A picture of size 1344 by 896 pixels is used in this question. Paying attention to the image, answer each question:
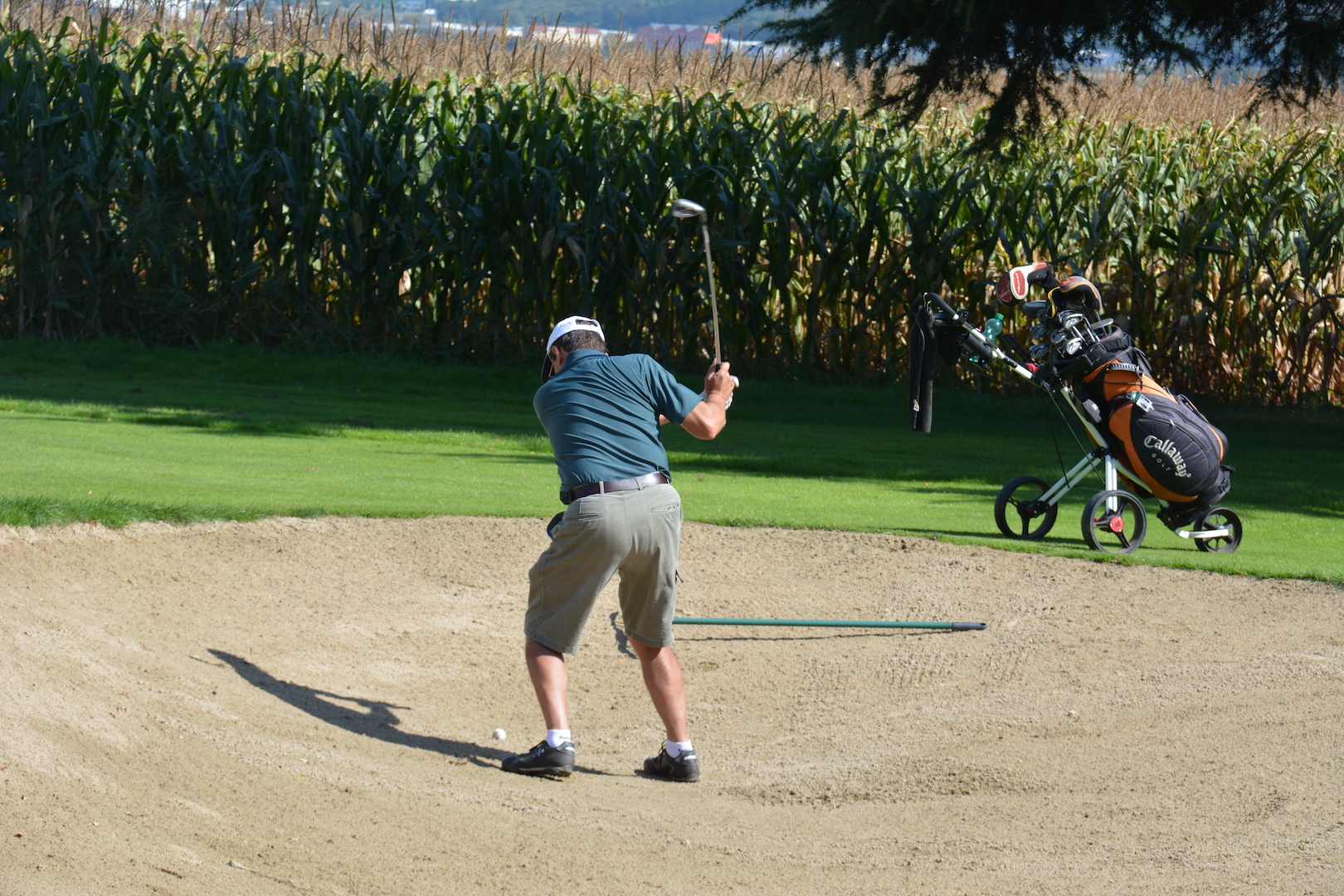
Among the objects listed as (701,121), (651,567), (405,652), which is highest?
(701,121)

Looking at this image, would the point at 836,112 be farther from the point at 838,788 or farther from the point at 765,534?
the point at 838,788

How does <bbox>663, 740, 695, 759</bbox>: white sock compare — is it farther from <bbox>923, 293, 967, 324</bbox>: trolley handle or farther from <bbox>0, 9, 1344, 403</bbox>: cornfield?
<bbox>0, 9, 1344, 403</bbox>: cornfield

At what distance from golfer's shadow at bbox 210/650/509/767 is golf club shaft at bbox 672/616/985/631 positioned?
5.58 feet

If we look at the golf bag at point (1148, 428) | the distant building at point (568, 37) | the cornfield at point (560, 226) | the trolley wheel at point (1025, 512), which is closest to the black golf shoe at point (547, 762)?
the trolley wheel at point (1025, 512)

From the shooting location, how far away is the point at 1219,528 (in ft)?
30.0

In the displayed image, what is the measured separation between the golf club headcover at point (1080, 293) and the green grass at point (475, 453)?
0.87m

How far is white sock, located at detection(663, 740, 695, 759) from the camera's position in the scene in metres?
5.80

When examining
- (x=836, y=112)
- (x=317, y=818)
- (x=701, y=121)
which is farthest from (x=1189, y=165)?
(x=317, y=818)

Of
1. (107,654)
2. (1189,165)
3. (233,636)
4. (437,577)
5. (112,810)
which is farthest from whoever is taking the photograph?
(1189,165)

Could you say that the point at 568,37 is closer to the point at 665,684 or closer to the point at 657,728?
the point at 657,728

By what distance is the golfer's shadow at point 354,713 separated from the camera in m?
6.12

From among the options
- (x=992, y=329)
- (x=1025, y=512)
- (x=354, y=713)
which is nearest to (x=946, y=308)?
(x=992, y=329)

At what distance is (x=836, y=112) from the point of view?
1900 centimetres

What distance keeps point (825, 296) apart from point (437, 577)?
936cm
